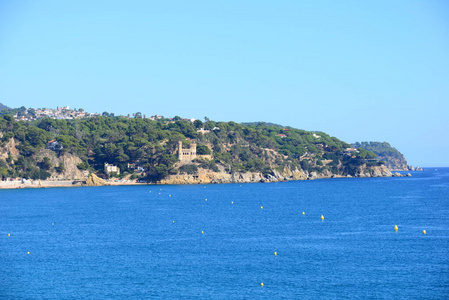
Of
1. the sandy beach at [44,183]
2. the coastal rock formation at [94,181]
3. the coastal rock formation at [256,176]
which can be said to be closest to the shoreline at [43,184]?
the sandy beach at [44,183]

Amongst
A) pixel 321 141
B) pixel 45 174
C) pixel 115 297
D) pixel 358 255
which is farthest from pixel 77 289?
pixel 321 141

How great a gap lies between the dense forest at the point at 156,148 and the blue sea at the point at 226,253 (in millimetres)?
57000

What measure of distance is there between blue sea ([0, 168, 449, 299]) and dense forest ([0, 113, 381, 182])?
5700cm

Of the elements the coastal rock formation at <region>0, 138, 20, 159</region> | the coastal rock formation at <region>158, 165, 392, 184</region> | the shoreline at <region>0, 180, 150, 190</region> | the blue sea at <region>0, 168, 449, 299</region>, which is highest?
the coastal rock formation at <region>0, 138, 20, 159</region>

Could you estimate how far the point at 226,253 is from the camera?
137 feet

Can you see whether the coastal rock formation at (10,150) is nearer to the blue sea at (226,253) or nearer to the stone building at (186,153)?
the stone building at (186,153)

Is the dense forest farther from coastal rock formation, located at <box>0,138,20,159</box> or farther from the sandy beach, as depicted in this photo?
the sandy beach

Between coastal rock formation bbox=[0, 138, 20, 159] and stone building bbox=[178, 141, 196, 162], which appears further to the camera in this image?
stone building bbox=[178, 141, 196, 162]

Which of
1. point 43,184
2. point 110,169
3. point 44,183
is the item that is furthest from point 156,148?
point 43,184

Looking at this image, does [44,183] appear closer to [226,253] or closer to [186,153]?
[186,153]

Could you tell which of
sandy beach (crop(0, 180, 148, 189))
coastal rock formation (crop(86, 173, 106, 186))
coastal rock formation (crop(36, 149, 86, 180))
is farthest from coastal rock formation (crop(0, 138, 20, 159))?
coastal rock formation (crop(86, 173, 106, 186))

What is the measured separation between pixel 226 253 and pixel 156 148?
307 ft

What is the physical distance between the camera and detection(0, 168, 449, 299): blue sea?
32.8 m

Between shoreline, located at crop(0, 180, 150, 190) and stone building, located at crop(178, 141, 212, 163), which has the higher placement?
stone building, located at crop(178, 141, 212, 163)
